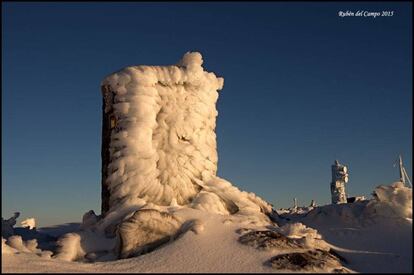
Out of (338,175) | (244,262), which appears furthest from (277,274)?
(338,175)

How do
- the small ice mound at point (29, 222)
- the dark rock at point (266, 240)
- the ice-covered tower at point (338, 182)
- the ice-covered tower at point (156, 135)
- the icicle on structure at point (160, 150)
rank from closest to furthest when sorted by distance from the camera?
1. the dark rock at point (266, 240)
2. the icicle on structure at point (160, 150)
3. the ice-covered tower at point (156, 135)
4. the small ice mound at point (29, 222)
5. the ice-covered tower at point (338, 182)

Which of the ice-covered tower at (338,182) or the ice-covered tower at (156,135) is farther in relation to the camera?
the ice-covered tower at (338,182)

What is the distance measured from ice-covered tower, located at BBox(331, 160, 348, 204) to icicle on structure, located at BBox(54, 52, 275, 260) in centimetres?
2243

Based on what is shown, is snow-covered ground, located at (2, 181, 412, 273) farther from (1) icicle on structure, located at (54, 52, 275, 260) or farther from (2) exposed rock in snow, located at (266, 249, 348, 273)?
(1) icicle on structure, located at (54, 52, 275, 260)

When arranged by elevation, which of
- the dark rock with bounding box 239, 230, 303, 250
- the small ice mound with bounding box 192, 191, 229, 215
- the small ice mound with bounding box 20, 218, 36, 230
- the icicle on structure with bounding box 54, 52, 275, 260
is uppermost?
the icicle on structure with bounding box 54, 52, 275, 260

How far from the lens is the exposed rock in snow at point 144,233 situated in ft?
30.2

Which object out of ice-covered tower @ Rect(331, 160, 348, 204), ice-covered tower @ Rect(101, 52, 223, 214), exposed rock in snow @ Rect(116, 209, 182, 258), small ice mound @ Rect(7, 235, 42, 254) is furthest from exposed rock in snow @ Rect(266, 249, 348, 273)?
ice-covered tower @ Rect(331, 160, 348, 204)

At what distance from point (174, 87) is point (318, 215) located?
6255 millimetres

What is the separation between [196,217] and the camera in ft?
32.9

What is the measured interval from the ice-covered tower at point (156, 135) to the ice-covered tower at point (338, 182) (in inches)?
922

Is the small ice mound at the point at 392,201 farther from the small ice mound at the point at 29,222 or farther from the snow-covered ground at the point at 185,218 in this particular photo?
the small ice mound at the point at 29,222

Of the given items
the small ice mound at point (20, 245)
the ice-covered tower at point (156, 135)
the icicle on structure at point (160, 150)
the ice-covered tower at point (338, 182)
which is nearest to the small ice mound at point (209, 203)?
the icicle on structure at point (160, 150)

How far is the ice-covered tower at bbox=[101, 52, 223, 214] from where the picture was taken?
12.0 m

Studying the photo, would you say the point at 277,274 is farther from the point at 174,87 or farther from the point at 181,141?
the point at 174,87
